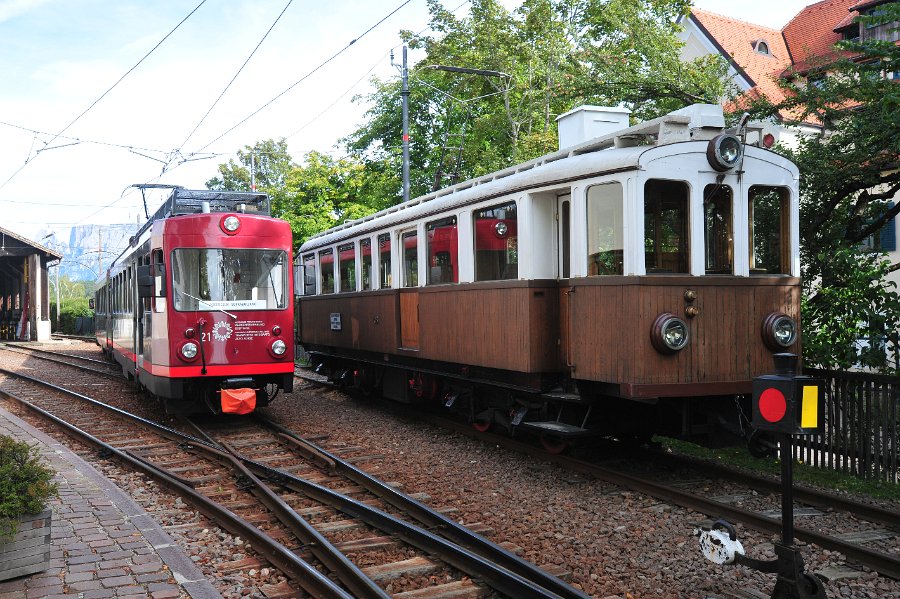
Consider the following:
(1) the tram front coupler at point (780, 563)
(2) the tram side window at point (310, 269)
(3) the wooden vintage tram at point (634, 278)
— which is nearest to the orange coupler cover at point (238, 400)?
(3) the wooden vintage tram at point (634, 278)

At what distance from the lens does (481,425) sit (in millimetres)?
10305

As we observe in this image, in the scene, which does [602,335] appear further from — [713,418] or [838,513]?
[838,513]

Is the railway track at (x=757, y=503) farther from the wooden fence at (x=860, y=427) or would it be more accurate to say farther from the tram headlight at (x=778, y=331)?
the tram headlight at (x=778, y=331)

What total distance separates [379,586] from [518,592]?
86 cm

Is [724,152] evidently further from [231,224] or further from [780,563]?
[231,224]

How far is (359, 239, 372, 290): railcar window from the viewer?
13016 mm

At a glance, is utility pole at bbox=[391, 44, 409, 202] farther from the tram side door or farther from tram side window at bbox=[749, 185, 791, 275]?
tram side window at bbox=[749, 185, 791, 275]

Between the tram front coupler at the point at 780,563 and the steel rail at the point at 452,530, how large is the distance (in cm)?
81

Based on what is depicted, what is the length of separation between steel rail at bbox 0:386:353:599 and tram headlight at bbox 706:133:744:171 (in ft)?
16.3

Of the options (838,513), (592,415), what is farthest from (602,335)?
(838,513)

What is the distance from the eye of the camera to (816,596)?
436 centimetres

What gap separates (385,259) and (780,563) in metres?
8.65

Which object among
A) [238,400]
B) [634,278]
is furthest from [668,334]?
[238,400]

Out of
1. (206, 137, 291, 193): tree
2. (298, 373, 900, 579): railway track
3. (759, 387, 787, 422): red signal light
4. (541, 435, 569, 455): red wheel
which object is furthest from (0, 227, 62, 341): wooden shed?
(759, 387, 787, 422): red signal light
